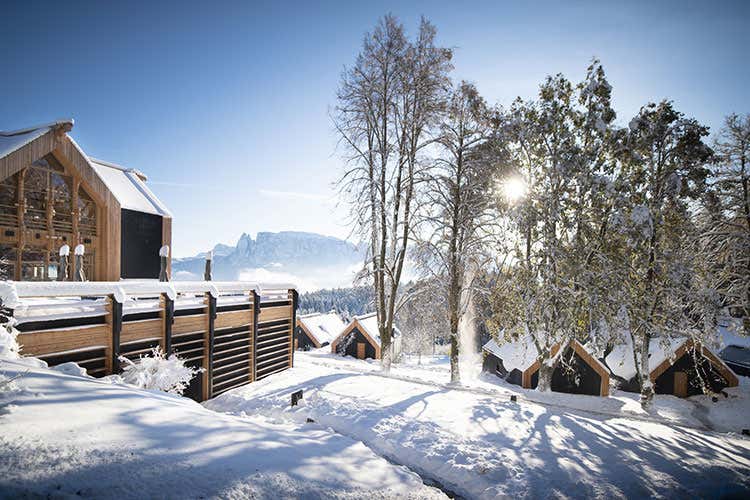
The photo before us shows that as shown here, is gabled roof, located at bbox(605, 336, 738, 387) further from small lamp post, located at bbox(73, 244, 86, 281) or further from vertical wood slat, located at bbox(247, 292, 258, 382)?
small lamp post, located at bbox(73, 244, 86, 281)

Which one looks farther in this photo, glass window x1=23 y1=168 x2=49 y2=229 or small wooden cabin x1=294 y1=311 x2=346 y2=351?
small wooden cabin x1=294 y1=311 x2=346 y2=351

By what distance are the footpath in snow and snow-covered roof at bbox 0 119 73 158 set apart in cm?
1223

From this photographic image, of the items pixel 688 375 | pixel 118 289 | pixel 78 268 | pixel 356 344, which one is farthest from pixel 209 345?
pixel 688 375

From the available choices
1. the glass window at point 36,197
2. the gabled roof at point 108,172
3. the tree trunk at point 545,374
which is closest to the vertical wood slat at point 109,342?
the glass window at point 36,197

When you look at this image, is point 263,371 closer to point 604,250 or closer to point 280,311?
point 280,311

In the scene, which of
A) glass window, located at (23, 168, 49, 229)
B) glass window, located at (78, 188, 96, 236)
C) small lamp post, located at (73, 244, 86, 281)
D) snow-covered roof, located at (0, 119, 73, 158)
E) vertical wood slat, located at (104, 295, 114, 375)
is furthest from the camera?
glass window, located at (78, 188, 96, 236)

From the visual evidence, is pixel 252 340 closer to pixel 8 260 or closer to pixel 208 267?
pixel 208 267

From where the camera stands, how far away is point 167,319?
7777mm

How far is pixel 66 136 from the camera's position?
12.6 metres

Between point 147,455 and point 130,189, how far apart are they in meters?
18.6

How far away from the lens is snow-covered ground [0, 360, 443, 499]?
2.49 meters

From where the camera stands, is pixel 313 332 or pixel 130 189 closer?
pixel 130 189

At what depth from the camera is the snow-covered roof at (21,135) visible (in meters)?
11.3

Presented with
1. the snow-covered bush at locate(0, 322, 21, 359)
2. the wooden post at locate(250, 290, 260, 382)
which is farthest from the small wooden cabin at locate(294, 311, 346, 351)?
the snow-covered bush at locate(0, 322, 21, 359)
